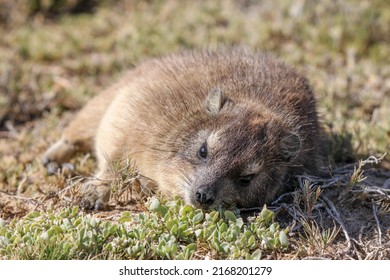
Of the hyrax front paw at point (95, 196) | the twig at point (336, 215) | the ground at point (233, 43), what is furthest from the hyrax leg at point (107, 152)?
the twig at point (336, 215)

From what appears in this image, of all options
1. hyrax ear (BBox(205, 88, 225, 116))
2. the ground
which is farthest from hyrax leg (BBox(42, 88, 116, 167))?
hyrax ear (BBox(205, 88, 225, 116))

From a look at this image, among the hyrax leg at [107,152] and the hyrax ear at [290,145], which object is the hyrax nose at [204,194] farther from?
the hyrax leg at [107,152]

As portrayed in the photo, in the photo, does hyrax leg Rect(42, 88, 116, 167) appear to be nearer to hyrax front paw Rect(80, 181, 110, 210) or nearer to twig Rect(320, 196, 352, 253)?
hyrax front paw Rect(80, 181, 110, 210)

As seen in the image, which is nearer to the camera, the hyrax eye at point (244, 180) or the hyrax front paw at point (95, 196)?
the hyrax eye at point (244, 180)

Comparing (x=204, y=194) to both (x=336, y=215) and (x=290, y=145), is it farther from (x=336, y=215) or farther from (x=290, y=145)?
(x=336, y=215)

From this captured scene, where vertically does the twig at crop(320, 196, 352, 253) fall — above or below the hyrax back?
below
